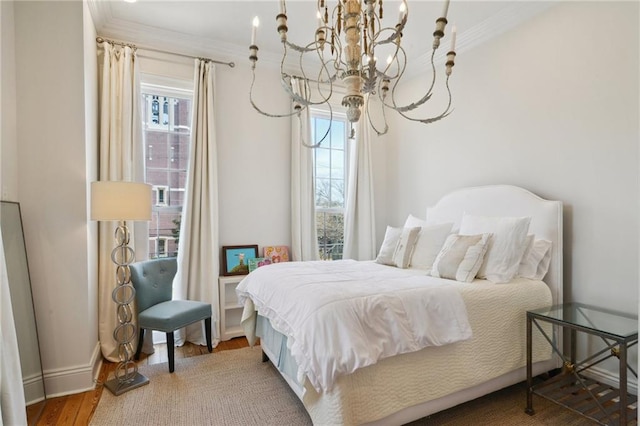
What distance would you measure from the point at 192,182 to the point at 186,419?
2.04 m

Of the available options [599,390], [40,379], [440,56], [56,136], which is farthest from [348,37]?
[40,379]

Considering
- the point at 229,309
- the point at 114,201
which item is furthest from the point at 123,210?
the point at 229,309

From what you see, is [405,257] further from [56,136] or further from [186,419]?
[56,136]

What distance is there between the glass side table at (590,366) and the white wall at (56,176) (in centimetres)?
301

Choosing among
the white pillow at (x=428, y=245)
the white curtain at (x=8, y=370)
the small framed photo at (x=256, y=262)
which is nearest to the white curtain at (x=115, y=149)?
the small framed photo at (x=256, y=262)

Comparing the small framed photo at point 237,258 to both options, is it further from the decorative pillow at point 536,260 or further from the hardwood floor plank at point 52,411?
the decorative pillow at point 536,260

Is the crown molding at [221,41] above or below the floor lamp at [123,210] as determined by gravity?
above

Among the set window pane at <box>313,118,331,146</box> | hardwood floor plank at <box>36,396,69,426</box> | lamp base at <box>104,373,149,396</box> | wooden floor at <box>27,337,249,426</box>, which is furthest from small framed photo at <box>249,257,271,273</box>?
hardwood floor plank at <box>36,396,69,426</box>

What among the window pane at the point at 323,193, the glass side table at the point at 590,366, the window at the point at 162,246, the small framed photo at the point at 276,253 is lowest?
the glass side table at the point at 590,366

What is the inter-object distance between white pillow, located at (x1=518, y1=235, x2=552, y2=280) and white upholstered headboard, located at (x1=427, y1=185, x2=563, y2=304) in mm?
52

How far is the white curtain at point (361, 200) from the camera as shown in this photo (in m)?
4.12

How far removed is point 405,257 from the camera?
2883 millimetres

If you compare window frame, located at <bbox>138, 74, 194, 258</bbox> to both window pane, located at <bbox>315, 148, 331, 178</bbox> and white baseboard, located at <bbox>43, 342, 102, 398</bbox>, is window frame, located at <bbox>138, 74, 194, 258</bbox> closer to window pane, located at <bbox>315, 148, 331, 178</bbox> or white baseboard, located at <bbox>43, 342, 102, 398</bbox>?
white baseboard, located at <bbox>43, 342, 102, 398</bbox>

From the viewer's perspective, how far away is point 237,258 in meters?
3.52
